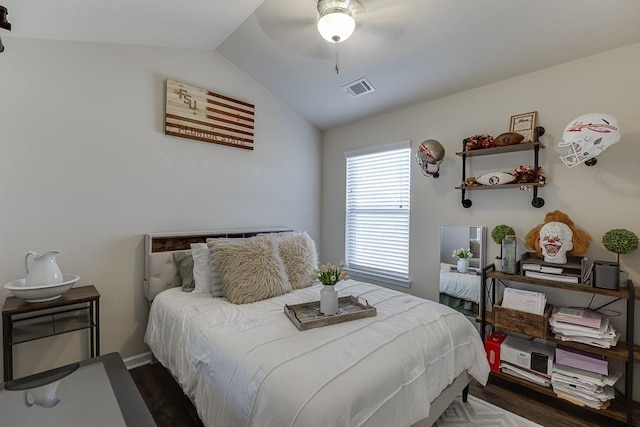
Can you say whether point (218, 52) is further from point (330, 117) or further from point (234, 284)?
point (234, 284)

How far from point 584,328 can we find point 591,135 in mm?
1239

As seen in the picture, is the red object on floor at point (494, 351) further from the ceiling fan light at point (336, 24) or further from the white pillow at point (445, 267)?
the ceiling fan light at point (336, 24)

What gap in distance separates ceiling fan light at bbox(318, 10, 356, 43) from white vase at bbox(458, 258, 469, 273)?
208cm

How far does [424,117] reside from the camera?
2.94m

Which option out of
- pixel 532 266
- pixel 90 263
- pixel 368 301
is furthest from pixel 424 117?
pixel 90 263

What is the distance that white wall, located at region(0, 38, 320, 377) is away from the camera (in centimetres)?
199

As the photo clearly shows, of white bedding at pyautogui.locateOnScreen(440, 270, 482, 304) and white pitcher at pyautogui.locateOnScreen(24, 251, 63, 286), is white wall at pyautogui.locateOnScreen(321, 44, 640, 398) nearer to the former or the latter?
white bedding at pyautogui.locateOnScreen(440, 270, 482, 304)

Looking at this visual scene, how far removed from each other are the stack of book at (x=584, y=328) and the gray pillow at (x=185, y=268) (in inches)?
105

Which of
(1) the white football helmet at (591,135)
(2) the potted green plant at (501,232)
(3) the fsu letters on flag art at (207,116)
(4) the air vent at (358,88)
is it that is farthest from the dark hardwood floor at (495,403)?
(4) the air vent at (358,88)

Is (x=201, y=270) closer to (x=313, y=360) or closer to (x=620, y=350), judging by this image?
(x=313, y=360)

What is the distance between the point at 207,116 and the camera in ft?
9.29

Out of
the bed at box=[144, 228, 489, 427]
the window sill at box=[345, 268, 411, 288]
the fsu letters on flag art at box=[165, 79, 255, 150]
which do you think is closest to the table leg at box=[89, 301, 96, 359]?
the bed at box=[144, 228, 489, 427]

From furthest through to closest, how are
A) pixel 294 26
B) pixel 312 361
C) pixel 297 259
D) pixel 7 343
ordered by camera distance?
pixel 297 259 < pixel 294 26 < pixel 7 343 < pixel 312 361

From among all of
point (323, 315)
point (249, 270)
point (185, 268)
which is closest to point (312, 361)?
point (323, 315)
